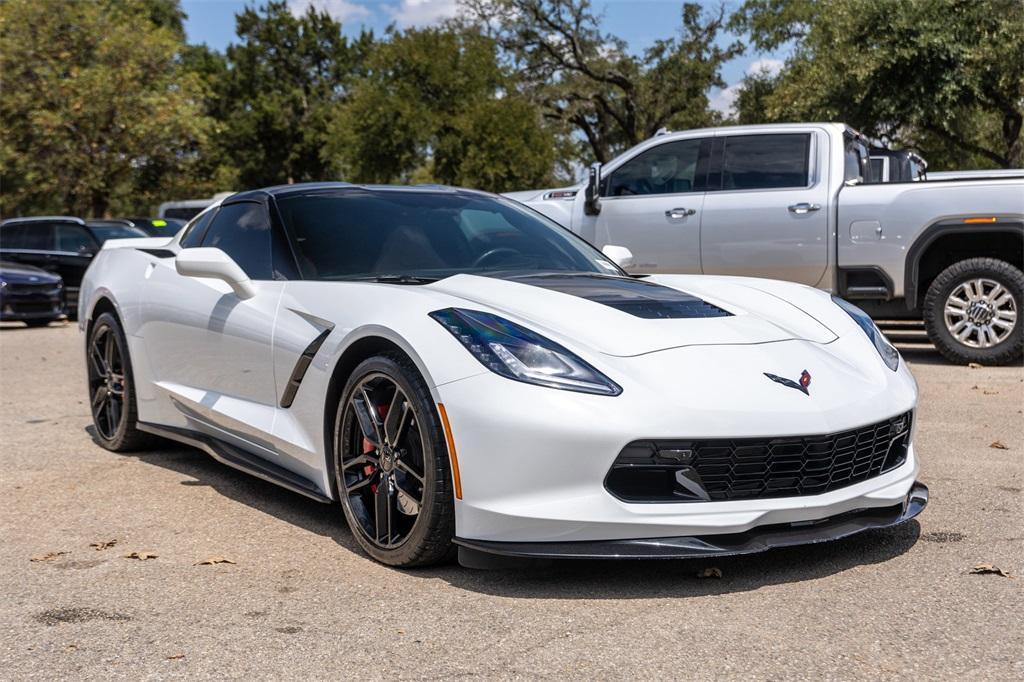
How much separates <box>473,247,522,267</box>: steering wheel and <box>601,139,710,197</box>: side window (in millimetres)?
5640

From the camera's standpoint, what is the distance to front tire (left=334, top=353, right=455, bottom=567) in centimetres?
376

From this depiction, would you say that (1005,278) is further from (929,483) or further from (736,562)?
(736,562)

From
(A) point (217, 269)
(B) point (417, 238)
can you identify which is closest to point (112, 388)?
(A) point (217, 269)

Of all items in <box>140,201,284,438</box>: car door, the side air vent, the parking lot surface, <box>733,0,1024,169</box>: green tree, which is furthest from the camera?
<box>733,0,1024,169</box>: green tree

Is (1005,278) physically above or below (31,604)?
above

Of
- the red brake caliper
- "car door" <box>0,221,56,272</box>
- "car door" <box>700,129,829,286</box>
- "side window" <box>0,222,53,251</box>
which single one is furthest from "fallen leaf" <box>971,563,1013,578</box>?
"side window" <box>0,222,53,251</box>

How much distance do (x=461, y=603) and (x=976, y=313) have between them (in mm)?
7088

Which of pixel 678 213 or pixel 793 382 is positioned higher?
pixel 678 213

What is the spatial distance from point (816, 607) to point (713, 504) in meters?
0.43

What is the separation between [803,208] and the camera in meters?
9.84

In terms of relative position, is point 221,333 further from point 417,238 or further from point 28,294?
point 28,294

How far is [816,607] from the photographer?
136 inches

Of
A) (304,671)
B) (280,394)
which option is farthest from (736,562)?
(280,394)

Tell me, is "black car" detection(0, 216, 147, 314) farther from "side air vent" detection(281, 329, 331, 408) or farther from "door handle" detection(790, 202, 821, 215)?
"side air vent" detection(281, 329, 331, 408)
